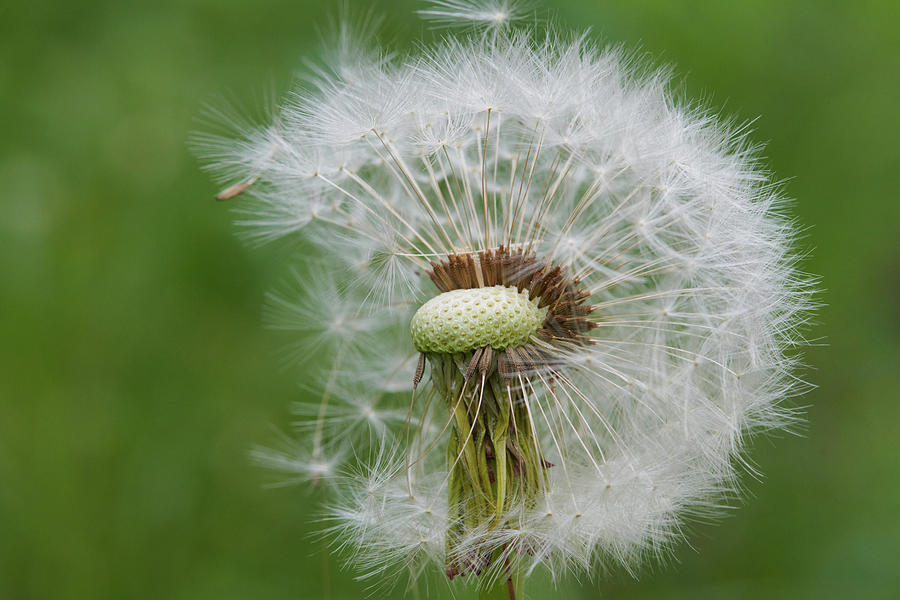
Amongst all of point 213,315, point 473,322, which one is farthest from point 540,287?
point 213,315

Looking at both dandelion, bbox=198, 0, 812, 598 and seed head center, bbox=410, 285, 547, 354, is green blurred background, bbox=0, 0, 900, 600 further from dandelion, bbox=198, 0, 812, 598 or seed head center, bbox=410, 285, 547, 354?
seed head center, bbox=410, 285, 547, 354

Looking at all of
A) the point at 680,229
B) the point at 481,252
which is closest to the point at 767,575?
the point at 680,229

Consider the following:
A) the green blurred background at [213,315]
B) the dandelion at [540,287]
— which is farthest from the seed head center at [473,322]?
the green blurred background at [213,315]

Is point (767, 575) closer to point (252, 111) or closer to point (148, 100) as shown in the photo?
point (252, 111)

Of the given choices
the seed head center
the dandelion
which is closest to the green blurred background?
the dandelion

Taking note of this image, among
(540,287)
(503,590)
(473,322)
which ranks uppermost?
(540,287)

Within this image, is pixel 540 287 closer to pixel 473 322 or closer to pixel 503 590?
pixel 473 322

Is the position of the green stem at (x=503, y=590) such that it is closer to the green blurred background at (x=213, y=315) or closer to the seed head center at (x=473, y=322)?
the seed head center at (x=473, y=322)
